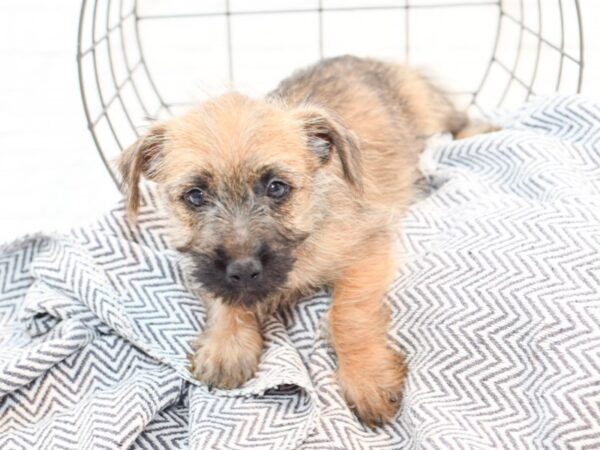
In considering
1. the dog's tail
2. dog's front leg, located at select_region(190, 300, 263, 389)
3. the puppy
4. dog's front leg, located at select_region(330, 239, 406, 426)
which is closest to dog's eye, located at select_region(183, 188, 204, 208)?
the puppy

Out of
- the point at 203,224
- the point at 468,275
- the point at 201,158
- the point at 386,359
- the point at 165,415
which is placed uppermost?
the point at 201,158

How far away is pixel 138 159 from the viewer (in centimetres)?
221

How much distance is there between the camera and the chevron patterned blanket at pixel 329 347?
1904 millimetres

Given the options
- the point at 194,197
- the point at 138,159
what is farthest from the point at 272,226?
the point at 138,159

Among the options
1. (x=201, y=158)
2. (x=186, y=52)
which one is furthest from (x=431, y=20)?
(x=201, y=158)

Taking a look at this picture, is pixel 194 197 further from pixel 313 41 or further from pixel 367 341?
pixel 313 41

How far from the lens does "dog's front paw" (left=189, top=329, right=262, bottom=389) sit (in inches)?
82.0

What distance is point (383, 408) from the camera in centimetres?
200

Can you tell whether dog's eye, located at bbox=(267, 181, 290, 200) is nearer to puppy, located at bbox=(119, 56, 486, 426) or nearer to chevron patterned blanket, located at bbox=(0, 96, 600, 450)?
puppy, located at bbox=(119, 56, 486, 426)

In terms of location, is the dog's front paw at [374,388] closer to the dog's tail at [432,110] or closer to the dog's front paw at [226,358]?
the dog's front paw at [226,358]

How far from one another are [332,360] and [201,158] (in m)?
0.65

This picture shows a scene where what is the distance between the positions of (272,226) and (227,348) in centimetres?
37

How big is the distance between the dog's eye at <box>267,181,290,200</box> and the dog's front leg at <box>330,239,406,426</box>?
347mm

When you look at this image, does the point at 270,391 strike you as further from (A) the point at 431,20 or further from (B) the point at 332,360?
Result: (A) the point at 431,20
